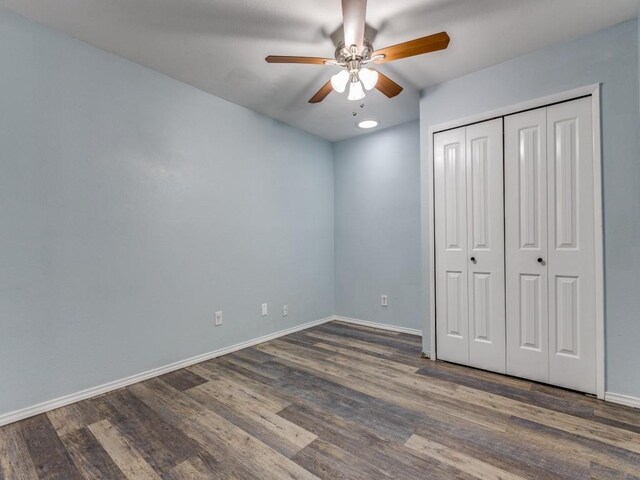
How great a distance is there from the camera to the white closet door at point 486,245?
2.55 meters

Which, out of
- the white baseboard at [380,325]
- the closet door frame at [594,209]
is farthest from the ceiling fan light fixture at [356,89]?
the white baseboard at [380,325]

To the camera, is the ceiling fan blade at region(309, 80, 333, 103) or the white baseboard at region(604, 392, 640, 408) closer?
the white baseboard at region(604, 392, 640, 408)

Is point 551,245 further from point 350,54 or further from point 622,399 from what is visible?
point 350,54

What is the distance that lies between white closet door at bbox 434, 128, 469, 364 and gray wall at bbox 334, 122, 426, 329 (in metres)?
0.81

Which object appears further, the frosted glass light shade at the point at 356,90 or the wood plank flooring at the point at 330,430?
the frosted glass light shade at the point at 356,90

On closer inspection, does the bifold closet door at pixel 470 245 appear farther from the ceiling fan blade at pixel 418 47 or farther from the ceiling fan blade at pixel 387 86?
the ceiling fan blade at pixel 418 47

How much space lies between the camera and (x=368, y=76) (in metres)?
1.97

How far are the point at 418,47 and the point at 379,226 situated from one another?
2.40 m

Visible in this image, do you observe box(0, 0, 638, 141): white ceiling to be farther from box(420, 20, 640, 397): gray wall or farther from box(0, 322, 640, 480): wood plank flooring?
box(0, 322, 640, 480): wood plank flooring

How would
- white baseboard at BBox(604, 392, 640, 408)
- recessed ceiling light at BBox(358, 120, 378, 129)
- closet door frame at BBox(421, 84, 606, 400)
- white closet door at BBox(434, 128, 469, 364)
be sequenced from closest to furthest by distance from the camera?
1. white baseboard at BBox(604, 392, 640, 408)
2. closet door frame at BBox(421, 84, 606, 400)
3. white closet door at BBox(434, 128, 469, 364)
4. recessed ceiling light at BBox(358, 120, 378, 129)

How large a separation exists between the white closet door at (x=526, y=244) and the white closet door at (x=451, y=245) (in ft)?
1.10

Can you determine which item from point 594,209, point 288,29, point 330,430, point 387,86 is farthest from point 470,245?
point 288,29

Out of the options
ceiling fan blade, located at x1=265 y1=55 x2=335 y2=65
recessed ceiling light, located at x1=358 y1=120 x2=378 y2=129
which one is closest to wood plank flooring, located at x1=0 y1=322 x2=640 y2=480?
ceiling fan blade, located at x1=265 y1=55 x2=335 y2=65

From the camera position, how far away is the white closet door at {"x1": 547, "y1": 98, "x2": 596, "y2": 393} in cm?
218
